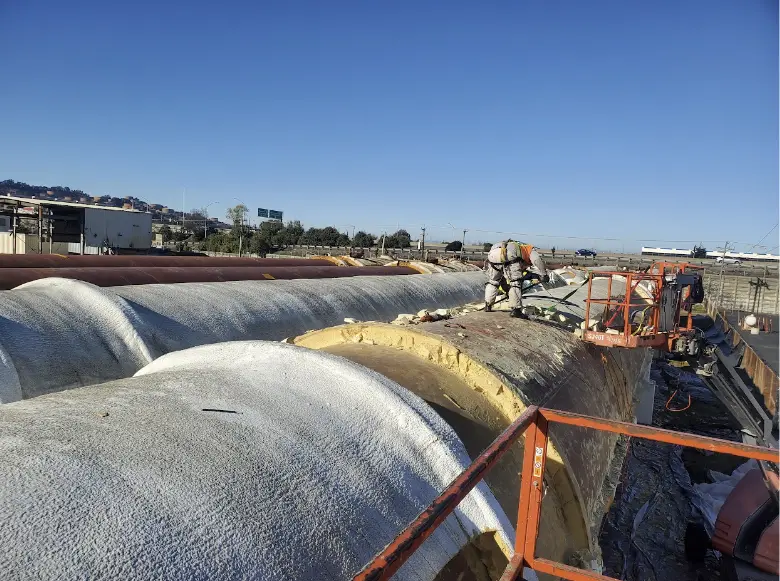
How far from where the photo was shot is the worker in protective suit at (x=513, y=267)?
20.6 ft

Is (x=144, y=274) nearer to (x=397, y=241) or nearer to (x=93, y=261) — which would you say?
(x=93, y=261)

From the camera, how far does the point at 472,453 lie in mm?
2840

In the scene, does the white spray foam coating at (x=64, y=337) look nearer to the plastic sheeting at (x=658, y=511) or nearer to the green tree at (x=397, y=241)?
the plastic sheeting at (x=658, y=511)

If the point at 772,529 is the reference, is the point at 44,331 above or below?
above

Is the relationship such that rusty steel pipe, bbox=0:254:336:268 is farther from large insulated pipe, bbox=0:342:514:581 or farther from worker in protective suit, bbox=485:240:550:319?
large insulated pipe, bbox=0:342:514:581

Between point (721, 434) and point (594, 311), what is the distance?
6215 mm

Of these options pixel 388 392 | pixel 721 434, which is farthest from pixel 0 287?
pixel 721 434

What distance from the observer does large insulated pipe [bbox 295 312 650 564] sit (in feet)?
10.1

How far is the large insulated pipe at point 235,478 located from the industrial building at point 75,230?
22470 millimetres

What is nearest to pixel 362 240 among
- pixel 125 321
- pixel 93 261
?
pixel 93 261

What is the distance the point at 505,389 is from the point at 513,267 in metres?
3.27

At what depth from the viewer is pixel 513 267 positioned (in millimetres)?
6449

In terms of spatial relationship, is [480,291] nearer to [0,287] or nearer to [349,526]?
[0,287]

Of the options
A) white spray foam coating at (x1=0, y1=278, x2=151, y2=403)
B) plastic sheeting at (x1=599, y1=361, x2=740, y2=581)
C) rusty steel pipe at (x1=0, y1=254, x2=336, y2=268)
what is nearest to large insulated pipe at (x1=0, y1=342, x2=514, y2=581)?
white spray foam coating at (x1=0, y1=278, x2=151, y2=403)
